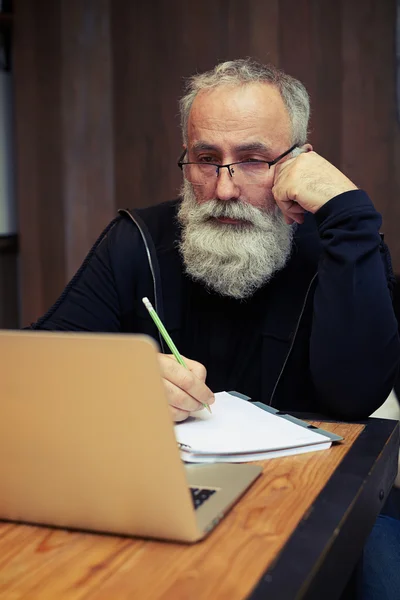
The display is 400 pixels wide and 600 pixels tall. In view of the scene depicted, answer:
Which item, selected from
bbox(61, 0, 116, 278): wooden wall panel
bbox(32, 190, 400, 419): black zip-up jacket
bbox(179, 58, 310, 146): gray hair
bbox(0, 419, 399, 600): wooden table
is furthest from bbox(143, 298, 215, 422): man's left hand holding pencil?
bbox(61, 0, 116, 278): wooden wall panel

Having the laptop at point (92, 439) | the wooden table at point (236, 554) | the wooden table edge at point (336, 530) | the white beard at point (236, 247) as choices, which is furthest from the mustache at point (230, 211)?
the laptop at point (92, 439)

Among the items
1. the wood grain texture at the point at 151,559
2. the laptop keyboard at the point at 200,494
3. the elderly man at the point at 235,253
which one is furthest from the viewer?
the elderly man at the point at 235,253

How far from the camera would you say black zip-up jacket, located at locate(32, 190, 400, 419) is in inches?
54.7

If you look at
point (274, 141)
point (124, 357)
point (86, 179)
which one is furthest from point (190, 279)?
point (86, 179)

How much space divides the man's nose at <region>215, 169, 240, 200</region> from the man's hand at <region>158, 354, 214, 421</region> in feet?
2.19

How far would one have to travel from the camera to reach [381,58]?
8.87ft

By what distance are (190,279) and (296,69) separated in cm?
135

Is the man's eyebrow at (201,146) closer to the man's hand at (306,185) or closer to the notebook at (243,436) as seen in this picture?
the man's hand at (306,185)

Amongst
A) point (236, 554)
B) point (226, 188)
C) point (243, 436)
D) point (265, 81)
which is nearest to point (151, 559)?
point (236, 554)

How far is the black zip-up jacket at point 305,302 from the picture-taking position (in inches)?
54.7

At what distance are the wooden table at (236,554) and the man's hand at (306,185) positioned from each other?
730 millimetres

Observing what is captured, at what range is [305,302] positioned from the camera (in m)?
1.65

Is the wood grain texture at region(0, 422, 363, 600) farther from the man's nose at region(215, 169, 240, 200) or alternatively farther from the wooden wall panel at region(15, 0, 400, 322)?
the wooden wall panel at region(15, 0, 400, 322)

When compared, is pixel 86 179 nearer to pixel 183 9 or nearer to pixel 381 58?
pixel 183 9
